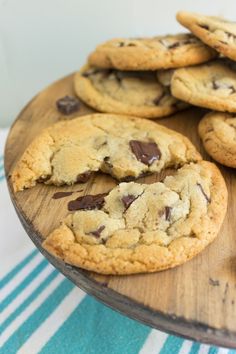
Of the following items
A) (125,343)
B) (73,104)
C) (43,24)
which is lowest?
(125,343)

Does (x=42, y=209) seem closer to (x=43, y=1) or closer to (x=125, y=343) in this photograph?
(x=125, y=343)

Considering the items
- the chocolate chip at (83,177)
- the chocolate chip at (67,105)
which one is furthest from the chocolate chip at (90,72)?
the chocolate chip at (83,177)

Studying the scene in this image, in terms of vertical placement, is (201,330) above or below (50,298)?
above

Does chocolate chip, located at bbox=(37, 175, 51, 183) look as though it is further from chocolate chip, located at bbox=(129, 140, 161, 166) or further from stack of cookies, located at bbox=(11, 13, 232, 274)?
chocolate chip, located at bbox=(129, 140, 161, 166)

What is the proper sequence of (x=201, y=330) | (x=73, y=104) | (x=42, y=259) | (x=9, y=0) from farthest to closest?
(x=9, y=0), (x=73, y=104), (x=42, y=259), (x=201, y=330)

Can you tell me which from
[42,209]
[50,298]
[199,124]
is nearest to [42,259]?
[50,298]

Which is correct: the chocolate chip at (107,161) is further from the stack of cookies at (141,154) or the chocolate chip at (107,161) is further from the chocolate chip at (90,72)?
the chocolate chip at (90,72)
